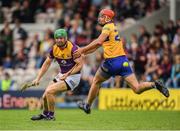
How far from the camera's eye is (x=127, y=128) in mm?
15211

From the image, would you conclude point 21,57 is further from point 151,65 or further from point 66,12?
point 151,65

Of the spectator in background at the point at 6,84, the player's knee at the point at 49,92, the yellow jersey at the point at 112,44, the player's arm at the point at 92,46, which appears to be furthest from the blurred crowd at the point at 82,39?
the player's knee at the point at 49,92

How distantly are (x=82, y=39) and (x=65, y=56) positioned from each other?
12155 mm

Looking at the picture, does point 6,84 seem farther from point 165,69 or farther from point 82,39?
point 165,69

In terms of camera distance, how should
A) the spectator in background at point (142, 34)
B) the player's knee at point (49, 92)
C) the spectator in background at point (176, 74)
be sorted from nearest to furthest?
the player's knee at point (49, 92), the spectator in background at point (176, 74), the spectator in background at point (142, 34)

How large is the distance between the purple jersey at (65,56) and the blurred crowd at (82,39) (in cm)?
928

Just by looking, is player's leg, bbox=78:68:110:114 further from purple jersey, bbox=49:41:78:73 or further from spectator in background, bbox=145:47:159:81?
spectator in background, bbox=145:47:159:81

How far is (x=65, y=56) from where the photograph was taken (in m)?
16.9

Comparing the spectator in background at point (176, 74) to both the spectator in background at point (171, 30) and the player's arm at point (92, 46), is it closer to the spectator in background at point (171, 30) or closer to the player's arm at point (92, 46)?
the spectator in background at point (171, 30)

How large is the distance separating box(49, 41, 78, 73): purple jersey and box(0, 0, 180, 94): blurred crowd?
366 inches

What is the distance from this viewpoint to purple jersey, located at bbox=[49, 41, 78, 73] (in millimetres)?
16922

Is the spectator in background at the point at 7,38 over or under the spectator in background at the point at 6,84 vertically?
over

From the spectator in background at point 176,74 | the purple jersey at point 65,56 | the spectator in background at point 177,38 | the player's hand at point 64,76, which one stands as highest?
the spectator in background at point 177,38

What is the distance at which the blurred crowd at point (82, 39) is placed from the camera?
2672cm
